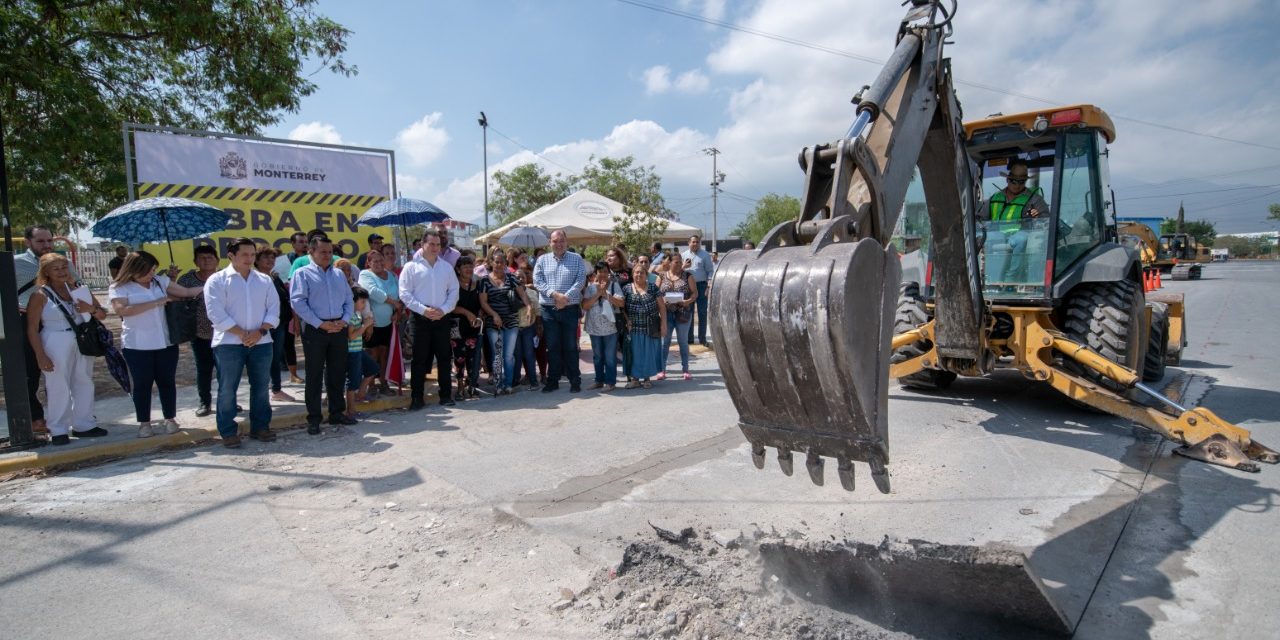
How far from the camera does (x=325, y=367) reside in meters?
6.93

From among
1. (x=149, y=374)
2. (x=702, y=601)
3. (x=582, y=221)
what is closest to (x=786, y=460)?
(x=702, y=601)

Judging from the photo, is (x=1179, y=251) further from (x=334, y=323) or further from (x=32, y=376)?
(x=32, y=376)

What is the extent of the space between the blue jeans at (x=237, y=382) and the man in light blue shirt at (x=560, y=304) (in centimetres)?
319

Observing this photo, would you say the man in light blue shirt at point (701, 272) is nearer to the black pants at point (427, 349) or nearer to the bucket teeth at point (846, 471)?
the black pants at point (427, 349)

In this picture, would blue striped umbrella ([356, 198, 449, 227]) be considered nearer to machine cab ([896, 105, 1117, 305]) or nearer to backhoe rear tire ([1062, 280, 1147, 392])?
machine cab ([896, 105, 1117, 305])

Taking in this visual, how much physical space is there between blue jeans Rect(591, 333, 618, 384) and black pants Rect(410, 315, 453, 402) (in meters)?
1.85

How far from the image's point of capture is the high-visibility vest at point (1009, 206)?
6.79 m

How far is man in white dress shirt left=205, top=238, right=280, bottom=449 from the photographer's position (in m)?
6.07

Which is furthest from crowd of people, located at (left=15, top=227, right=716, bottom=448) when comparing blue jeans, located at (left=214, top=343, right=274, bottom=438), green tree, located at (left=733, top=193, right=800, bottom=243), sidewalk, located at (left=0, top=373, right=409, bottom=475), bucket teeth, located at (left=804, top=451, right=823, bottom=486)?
green tree, located at (left=733, top=193, right=800, bottom=243)

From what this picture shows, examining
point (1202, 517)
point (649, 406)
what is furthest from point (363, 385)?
point (1202, 517)

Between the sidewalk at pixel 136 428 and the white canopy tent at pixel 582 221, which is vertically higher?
the white canopy tent at pixel 582 221

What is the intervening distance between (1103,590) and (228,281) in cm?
682

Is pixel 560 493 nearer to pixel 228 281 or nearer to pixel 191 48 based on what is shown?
pixel 228 281

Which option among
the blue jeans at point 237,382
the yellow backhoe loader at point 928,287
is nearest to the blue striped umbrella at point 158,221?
the blue jeans at point 237,382
